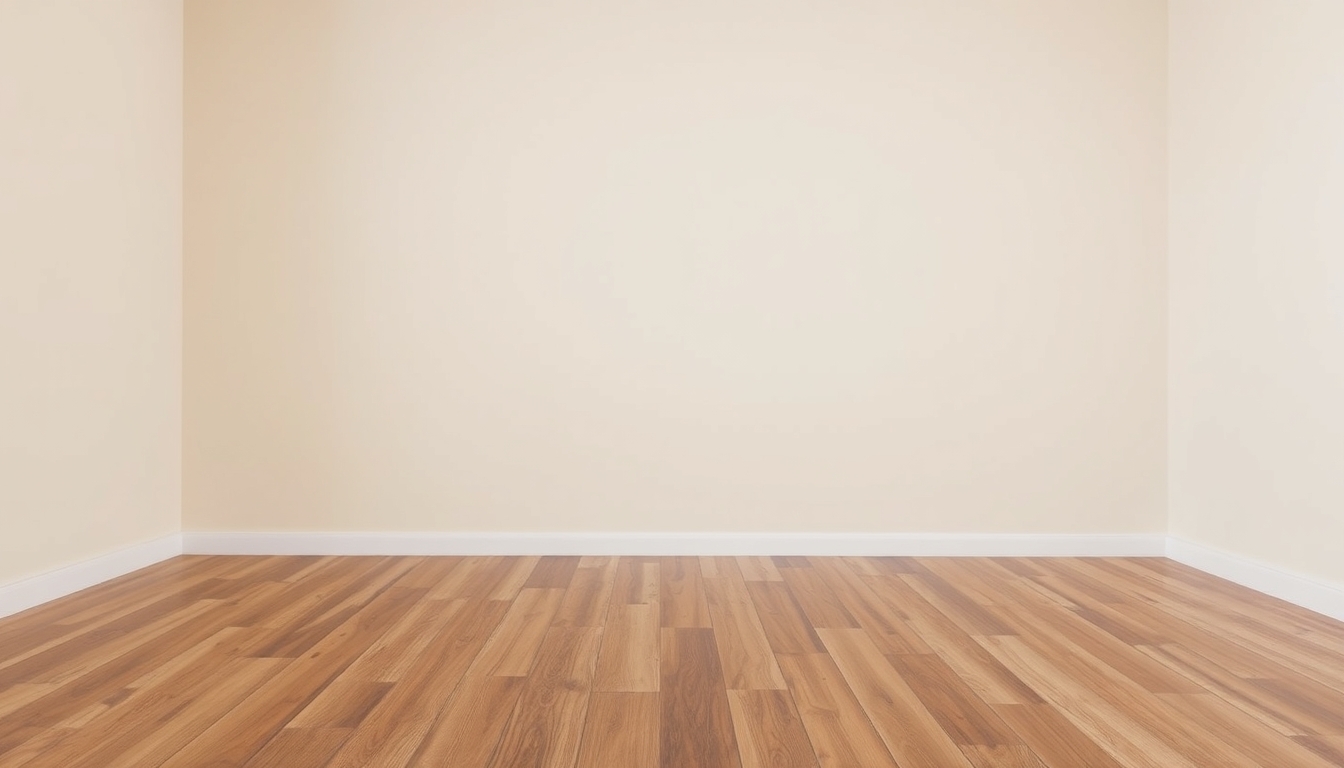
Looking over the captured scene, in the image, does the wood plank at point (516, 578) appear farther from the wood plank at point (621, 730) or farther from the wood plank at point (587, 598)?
the wood plank at point (621, 730)

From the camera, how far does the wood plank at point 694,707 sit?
5.46 ft

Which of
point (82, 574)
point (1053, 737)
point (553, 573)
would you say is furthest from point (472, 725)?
point (82, 574)

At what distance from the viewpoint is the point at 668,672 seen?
2.16m

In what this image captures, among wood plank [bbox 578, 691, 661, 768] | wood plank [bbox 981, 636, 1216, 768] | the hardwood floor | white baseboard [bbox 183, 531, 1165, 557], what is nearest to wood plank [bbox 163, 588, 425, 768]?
the hardwood floor

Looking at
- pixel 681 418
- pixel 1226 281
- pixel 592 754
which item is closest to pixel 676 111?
pixel 681 418

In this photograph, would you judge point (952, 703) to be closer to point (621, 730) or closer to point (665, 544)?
point (621, 730)

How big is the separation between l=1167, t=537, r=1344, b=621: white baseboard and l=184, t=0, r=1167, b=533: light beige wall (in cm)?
22

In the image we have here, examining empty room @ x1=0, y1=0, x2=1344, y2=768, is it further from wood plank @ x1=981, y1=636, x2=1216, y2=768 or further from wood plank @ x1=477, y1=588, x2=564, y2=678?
wood plank @ x1=981, y1=636, x2=1216, y2=768

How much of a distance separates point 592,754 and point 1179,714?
1313 millimetres

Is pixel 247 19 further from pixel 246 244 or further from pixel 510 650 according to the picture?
pixel 510 650

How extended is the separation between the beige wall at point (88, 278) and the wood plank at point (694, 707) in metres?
2.23

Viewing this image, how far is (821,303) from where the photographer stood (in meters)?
3.76

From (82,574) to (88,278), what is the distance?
42.7 inches

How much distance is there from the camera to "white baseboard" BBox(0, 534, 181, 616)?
273 cm
